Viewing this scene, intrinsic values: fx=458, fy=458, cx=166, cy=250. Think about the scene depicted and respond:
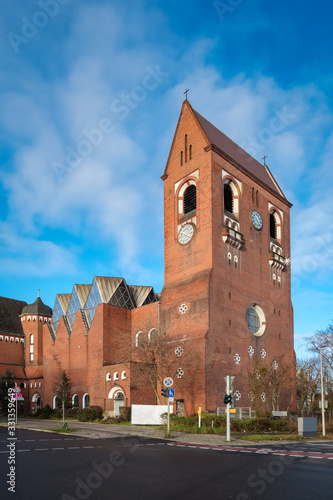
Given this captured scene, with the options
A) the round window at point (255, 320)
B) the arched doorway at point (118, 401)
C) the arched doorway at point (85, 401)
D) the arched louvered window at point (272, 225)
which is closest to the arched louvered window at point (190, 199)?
the round window at point (255, 320)

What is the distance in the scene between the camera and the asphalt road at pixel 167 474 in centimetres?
891

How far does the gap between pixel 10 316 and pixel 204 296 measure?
134 ft

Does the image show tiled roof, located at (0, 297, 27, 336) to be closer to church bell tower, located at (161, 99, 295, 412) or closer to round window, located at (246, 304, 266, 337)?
church bell tower, located at (161, 99, 295, 412)

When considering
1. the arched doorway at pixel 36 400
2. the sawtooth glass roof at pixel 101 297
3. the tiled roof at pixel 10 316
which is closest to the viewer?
the sawtooth glass roof at pixel 101 297

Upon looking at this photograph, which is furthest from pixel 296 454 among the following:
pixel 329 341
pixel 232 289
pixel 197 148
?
pixel 329 341

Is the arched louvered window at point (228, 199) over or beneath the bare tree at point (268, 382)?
over

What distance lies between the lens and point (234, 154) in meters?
44.9

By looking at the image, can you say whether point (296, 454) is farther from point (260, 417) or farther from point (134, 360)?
point (134, 360)

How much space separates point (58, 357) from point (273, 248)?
→ 28.0 meters

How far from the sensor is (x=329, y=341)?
175 ft

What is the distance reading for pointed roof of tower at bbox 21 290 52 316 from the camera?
66.8m

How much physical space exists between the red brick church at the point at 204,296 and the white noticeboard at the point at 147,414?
394 cm

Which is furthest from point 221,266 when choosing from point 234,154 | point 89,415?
point 89,415

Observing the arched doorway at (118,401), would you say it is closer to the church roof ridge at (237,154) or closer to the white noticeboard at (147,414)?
the white noticeboard at (147,414)
